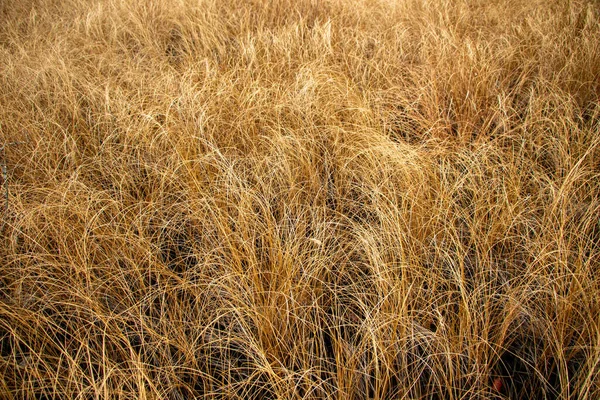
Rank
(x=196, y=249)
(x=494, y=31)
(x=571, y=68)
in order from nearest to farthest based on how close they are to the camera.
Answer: (x=196, y=249) → (x=571, y=68) → (x=494, y=31)

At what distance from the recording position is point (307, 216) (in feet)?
5.53

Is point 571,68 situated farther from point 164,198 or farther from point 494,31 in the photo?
point 164,198

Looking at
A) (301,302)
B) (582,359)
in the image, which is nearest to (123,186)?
(301,302)

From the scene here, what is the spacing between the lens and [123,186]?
6.13 ft

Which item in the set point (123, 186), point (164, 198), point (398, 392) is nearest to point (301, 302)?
point (398, 392)

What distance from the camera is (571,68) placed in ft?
7.88

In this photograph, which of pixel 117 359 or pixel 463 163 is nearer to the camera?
pixel 117 359

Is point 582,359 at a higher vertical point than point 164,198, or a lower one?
lower

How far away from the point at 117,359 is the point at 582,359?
1.38 meters

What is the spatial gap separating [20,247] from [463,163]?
179 cm

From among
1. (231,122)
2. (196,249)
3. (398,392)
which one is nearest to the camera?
(398,392)

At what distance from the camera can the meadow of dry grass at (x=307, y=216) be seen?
1.18 metres

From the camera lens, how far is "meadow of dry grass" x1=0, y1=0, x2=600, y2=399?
46.5 inches

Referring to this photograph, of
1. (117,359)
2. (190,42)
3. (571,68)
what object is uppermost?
(190,42)
